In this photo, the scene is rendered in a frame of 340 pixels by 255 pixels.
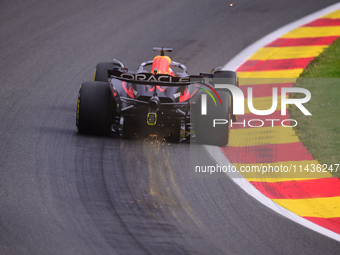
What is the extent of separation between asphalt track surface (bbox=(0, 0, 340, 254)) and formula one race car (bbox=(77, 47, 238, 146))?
0.79ft

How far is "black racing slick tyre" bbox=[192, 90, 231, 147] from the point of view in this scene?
1065cm

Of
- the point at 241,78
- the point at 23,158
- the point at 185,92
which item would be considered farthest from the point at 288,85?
the point at 23,158

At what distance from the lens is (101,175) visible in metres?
9.51


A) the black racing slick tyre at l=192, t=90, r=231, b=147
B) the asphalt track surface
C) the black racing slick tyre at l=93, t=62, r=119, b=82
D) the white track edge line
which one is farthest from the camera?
the black racing slick tyre at l=93, t=62, r=119, b=82

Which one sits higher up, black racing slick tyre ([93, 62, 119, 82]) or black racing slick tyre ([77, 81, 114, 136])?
black racing slick tyre ([93, 62, 119, 82])

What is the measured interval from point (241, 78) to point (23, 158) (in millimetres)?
6182

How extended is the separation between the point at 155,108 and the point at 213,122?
0.99 meters

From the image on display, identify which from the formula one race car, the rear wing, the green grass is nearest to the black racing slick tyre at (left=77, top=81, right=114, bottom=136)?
the formula one race car

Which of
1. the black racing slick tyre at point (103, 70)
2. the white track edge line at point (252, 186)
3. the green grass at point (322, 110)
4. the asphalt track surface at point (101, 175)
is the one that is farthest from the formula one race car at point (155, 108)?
the green grass at point (322, 110)

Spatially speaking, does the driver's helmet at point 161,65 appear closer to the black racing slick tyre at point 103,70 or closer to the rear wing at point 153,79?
the rear wing at point 153,79

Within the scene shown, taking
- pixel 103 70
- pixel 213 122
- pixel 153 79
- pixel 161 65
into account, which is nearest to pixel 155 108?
pixel 153 79

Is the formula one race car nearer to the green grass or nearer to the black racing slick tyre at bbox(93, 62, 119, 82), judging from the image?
the black racing slick tyre at bbox(93, 62, 119, 82)

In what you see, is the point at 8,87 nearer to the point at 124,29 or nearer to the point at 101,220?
the point at 124,29

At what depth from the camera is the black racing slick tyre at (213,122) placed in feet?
34.9
